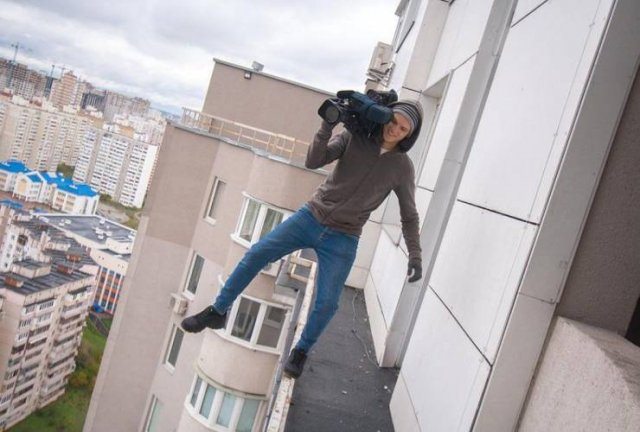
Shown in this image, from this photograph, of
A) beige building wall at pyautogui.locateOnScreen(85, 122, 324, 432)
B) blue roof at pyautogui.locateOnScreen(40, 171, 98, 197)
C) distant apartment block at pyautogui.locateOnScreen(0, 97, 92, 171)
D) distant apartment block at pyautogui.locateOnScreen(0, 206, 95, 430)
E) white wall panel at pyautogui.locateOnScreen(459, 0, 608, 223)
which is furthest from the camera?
blue roof at pyautogui.locateOnScreen(40, 171, 98, 197)

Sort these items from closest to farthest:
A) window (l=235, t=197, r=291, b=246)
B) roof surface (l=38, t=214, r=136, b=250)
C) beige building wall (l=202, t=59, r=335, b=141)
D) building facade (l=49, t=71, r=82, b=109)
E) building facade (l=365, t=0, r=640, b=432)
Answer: building facade (l=365, t=0, r=640, b=432) → window (l=235, t=197, r=291, b=246) → beige building wall (l=202, t=59, r=335, b=141) → roof surface (l=38, t=214, r=136, b=250) → building facade (l=49, t=71, r=82, b=109)

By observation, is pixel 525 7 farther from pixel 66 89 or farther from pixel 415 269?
pixel 66 89

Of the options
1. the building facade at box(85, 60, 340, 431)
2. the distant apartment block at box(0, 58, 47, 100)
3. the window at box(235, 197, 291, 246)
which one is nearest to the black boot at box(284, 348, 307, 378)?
the window at box(235, 197, 291, 246)

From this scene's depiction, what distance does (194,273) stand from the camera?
1141 cm

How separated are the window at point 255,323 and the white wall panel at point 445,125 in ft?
15.5

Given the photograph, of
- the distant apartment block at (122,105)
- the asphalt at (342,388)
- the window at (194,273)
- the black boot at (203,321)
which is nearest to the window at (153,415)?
the window at (194,273)

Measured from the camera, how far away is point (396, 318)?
4.22 meters

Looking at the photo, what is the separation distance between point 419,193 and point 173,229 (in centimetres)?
834

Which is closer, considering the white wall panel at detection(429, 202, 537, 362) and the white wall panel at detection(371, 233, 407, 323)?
the white wall panel at detection(429, 202, 537, 362)

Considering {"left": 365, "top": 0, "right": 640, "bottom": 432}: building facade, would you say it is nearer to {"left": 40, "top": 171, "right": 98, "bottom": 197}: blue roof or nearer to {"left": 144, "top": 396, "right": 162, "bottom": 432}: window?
{"left": 144, "top": 396, "right": 162, "bottom": 432}: window

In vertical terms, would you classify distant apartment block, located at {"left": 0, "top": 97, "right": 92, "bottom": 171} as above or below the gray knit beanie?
below

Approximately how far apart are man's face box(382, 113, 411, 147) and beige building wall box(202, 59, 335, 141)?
10921mm

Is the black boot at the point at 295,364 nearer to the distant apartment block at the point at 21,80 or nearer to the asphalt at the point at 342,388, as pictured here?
the asphalt at the point at 342,388

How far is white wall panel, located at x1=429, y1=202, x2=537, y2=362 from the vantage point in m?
2.15
